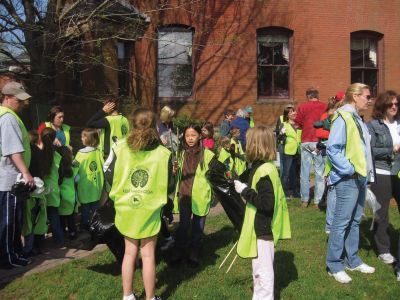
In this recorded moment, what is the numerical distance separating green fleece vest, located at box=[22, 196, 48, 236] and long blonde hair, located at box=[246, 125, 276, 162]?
10.3 ft

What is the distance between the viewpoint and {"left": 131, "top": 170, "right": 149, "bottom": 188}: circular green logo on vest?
417 centimetres

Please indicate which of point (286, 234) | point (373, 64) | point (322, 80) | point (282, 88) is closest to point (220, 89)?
point (282, 88)

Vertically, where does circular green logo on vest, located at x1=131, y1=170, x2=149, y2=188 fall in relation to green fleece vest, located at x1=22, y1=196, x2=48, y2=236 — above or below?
above

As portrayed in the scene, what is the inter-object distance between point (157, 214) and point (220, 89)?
36.9ft

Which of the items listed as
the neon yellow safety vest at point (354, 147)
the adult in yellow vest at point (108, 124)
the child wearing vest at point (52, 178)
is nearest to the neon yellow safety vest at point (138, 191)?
the neon yellow safety vest at point (354, 147)

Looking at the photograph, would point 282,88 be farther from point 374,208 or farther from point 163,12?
point 374,208

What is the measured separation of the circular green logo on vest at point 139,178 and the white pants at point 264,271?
118 centimetres

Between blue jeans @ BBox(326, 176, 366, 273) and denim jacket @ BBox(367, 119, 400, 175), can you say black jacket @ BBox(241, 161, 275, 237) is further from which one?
denim jacket @ BBox(367, 119, 400, 175)

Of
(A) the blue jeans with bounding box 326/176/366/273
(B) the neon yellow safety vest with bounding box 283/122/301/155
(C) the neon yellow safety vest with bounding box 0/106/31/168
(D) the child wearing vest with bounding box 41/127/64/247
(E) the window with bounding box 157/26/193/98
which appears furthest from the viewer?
(E) the window with bounding box 157/26/193/98

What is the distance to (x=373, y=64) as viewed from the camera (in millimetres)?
16953

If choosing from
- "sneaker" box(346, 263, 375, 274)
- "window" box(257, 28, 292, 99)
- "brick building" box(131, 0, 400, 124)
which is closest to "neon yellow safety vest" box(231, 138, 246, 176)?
"sneaker" box(346, 263, 375, 274)

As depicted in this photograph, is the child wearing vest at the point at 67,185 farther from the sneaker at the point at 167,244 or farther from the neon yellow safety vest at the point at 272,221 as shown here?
the neon yellow safety vest at the point at 272,221

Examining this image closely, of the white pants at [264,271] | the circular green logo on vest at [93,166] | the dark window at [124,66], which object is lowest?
the white pants at [264,271]

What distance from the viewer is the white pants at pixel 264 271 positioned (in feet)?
13.8
